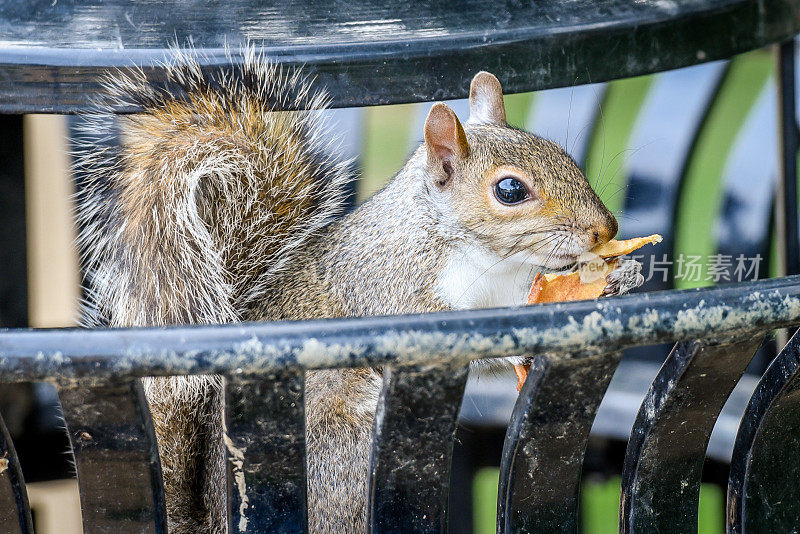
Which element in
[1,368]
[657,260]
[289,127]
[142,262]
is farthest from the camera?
[657,260]

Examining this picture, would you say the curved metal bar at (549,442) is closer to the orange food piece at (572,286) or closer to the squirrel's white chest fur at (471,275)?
the orange food piece at (572,286)

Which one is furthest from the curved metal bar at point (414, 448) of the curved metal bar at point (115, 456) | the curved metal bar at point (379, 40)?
the curved metal bar at point (379, 40)

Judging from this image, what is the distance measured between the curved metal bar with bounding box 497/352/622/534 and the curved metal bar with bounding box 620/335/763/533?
0.05m

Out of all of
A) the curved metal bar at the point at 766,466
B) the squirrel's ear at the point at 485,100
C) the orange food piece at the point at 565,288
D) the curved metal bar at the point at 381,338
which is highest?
the squirrel's ear at the point at 485,100

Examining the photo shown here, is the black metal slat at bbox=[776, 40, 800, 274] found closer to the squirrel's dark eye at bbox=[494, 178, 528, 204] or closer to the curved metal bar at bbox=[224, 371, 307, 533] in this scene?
the squirrel's dark eye at bbox=[494, 178, 528, 204]

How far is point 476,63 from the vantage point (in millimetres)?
1102

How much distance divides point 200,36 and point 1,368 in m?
0.66

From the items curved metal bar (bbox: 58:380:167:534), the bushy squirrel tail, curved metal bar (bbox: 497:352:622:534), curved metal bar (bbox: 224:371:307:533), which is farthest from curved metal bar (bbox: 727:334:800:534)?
the bushy squirrel tail

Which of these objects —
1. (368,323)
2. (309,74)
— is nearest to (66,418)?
(368,323)

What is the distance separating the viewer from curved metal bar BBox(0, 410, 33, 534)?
0.59m

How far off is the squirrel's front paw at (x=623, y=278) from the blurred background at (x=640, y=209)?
0.35 m

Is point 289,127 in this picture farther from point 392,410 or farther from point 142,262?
point 392,410

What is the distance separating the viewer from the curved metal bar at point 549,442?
1.98ft

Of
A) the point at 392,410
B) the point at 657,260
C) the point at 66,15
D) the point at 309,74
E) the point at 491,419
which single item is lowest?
the point at 491,419
